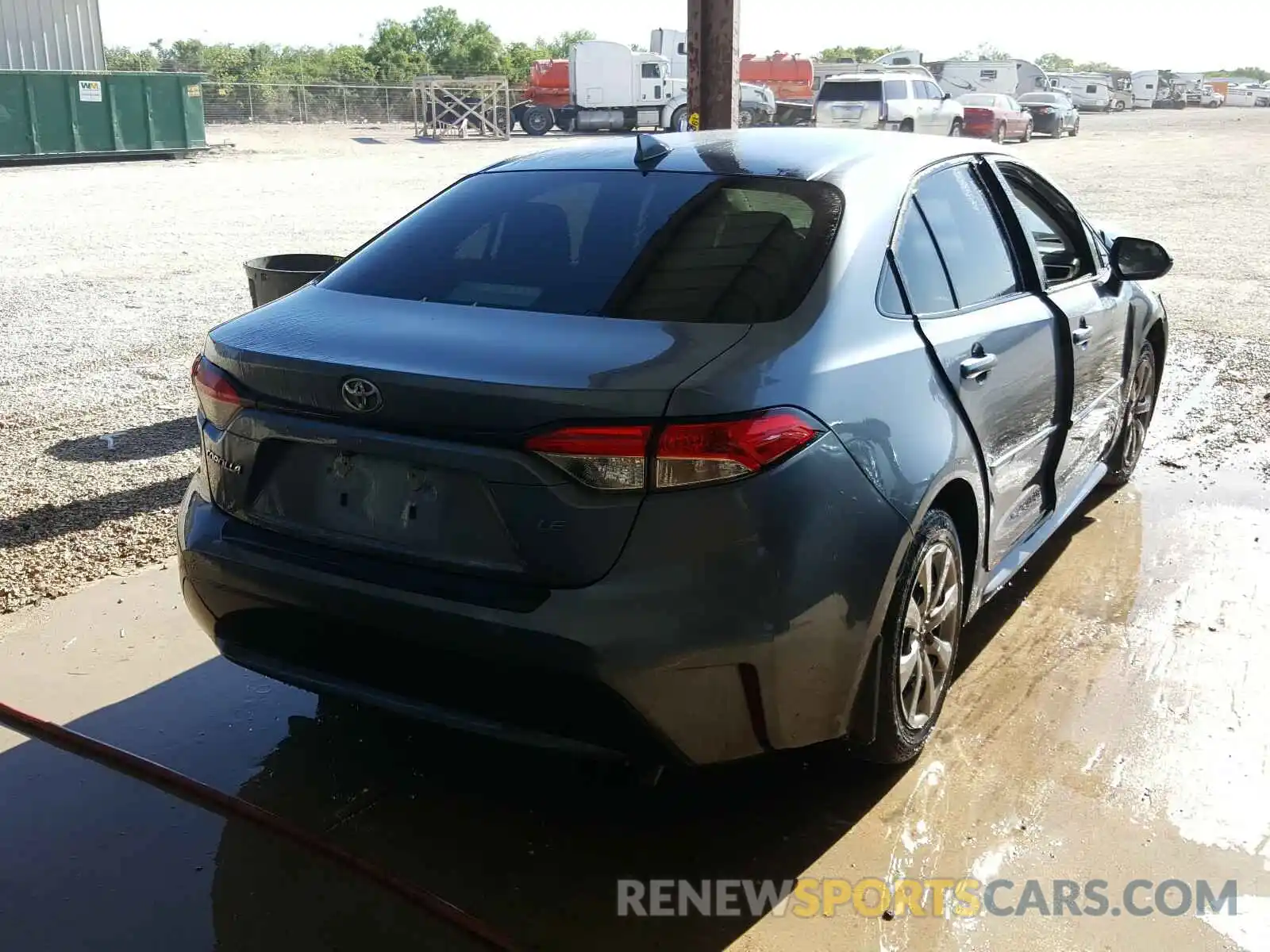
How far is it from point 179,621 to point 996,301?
2926mm

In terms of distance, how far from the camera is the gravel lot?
5223mm

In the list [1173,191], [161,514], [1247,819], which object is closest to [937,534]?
[1247,819]

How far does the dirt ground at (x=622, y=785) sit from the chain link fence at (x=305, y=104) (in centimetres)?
4152

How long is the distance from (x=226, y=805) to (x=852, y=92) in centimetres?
3107

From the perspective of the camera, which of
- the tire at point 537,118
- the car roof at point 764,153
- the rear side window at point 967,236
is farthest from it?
the tire at point 537,118

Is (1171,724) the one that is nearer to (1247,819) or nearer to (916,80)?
(1247,819)

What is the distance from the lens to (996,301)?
11.9 ft

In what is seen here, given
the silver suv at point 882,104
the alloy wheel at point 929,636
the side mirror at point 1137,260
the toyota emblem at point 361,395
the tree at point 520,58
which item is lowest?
the alloy wheel at point 929,636

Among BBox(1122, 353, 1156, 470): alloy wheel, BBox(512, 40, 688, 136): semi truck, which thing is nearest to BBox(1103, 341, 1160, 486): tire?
BBox(1122, 353, 1156, 470): alloy wheel

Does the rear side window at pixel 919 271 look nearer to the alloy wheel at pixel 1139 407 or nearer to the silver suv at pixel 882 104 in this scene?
the alloy wheel at pixel 1139 407

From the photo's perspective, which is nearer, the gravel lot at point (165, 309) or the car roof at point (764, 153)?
the car roof at point (764, 153)

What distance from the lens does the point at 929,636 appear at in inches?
126

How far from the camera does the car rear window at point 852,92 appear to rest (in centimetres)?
3088

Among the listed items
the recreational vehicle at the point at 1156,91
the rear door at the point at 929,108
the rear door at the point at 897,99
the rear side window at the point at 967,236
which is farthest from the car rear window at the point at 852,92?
the recreational vehicle at the point at 1156,91
